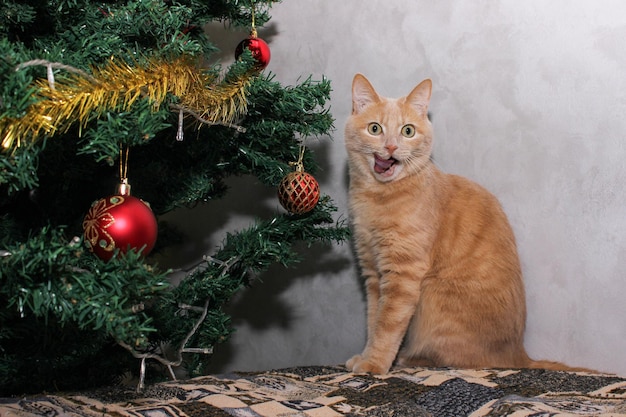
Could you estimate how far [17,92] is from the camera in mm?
779

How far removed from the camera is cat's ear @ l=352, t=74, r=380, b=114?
1602 millimetres

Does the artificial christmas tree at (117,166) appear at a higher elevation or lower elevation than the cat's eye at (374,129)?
lower

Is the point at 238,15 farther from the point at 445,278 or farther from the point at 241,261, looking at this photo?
the point at 445,278

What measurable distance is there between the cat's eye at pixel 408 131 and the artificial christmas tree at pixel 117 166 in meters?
0.23

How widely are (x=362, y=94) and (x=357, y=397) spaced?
0.77 metres

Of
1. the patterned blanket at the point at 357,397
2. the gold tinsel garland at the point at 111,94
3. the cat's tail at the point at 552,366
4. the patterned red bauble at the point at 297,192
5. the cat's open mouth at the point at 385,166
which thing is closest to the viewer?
the gold tinsel garland at the point at 111,94

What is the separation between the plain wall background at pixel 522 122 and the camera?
1.48 meters

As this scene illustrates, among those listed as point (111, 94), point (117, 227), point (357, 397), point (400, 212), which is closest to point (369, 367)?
point (357, 397)

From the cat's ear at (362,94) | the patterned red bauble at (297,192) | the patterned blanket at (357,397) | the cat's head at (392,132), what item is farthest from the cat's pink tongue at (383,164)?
the patterned blanket at (357,397)

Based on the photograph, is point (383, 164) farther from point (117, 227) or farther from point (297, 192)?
point (117, 227)

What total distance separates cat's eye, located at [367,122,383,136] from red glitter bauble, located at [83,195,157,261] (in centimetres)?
79

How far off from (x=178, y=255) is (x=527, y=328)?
1115mm

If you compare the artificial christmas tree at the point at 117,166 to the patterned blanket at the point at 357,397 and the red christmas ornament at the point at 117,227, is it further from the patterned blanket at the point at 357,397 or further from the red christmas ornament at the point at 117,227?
the patterned blanket at the point at 357,397

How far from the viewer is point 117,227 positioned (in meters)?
0.90
